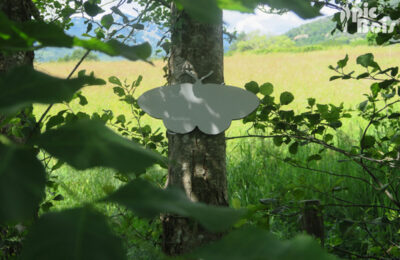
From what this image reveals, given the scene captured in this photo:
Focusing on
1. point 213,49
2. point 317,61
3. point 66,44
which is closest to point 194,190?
point 213,49

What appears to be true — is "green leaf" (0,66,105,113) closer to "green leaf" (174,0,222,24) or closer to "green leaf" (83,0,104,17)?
"green leaf" (174,0,222,24)

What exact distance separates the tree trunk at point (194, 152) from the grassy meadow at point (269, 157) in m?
0.15

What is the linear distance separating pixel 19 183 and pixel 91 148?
0.04 meters

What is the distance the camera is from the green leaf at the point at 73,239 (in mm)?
172

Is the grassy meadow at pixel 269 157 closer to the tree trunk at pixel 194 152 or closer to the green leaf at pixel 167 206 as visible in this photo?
the green leaf at pixel 167 206

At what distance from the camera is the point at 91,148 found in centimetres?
19

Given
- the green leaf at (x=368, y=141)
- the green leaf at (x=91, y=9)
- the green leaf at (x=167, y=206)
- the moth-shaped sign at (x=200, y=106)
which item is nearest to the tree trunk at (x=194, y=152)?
the moth-shaped sign at (x=200, y=106)

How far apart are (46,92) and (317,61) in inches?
589

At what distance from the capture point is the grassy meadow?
1.71 metres

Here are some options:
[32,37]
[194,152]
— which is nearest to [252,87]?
[194,152]

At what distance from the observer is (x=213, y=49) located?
1.33 m

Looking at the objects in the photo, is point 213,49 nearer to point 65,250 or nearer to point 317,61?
point 65,250

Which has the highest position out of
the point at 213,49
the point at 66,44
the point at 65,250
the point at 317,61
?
the point at 317,61

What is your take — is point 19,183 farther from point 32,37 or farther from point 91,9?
point 91,9
